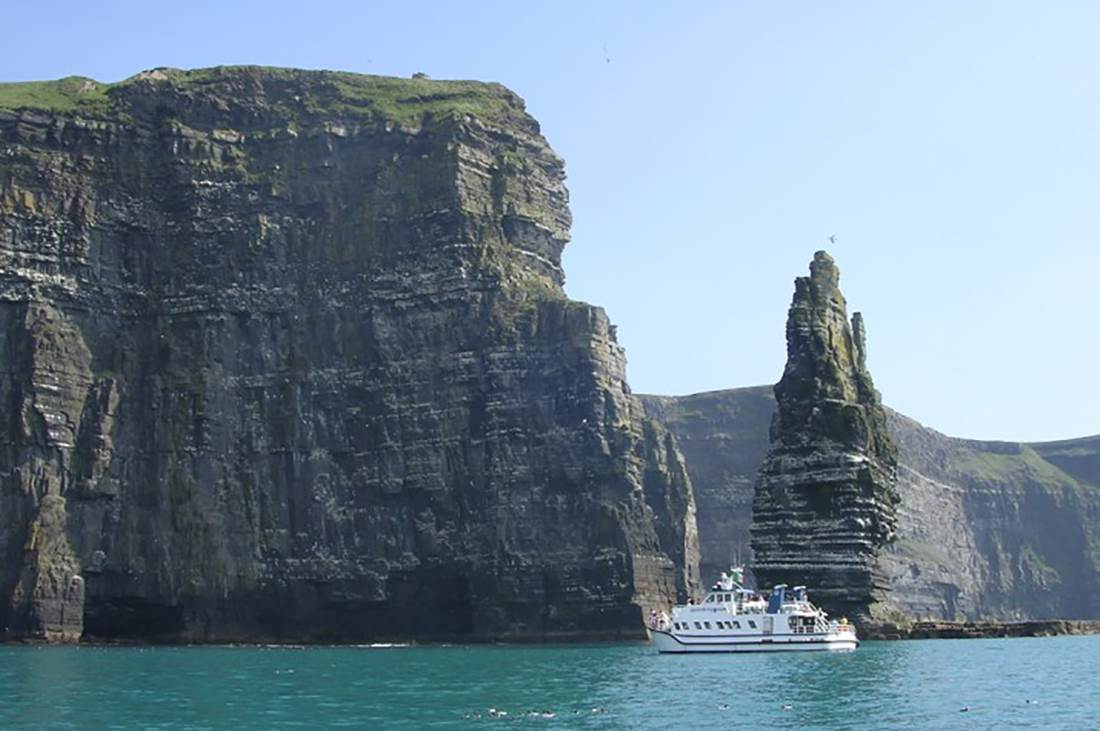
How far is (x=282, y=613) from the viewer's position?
156125mm

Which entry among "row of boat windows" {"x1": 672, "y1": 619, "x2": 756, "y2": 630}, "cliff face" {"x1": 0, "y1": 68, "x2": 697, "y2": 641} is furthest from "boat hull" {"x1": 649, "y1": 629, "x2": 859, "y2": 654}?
"cliff face" {"x1": 0, "y1": 68, "x2": 697, "y2": 641}

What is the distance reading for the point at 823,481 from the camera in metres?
137

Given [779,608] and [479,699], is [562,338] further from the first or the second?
[479,699]

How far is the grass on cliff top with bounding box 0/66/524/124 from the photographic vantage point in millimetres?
173375

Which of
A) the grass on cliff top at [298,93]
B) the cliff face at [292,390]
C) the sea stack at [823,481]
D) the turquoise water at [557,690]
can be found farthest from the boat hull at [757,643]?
the grass on cliff top at [298,93]

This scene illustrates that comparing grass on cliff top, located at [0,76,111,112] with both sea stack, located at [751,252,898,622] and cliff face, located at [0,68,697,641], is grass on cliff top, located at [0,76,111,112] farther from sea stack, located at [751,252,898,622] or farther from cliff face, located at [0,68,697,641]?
sea stack, located at [751,252,898,622]

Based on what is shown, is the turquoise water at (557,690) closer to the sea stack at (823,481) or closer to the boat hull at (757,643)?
the boat hull at (757,643)

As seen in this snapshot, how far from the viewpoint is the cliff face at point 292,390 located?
15362 centimetres

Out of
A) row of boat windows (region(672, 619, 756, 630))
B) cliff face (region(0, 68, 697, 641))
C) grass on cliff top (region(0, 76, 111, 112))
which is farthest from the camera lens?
grass on cliff top (region(0, 76, 111, 112))

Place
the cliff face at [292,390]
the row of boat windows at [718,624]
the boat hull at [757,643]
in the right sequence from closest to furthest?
the boat hull at [757,643]
the row of boat windows at [718,624]
the cliff face at [292,390]

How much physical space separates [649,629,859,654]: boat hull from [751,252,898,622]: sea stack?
969cm

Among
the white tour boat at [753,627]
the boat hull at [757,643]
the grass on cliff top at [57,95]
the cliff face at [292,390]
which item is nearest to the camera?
the boat hull at [757,643]

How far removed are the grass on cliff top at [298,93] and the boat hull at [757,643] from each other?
70.0m

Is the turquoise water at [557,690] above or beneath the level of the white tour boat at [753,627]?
beneath
